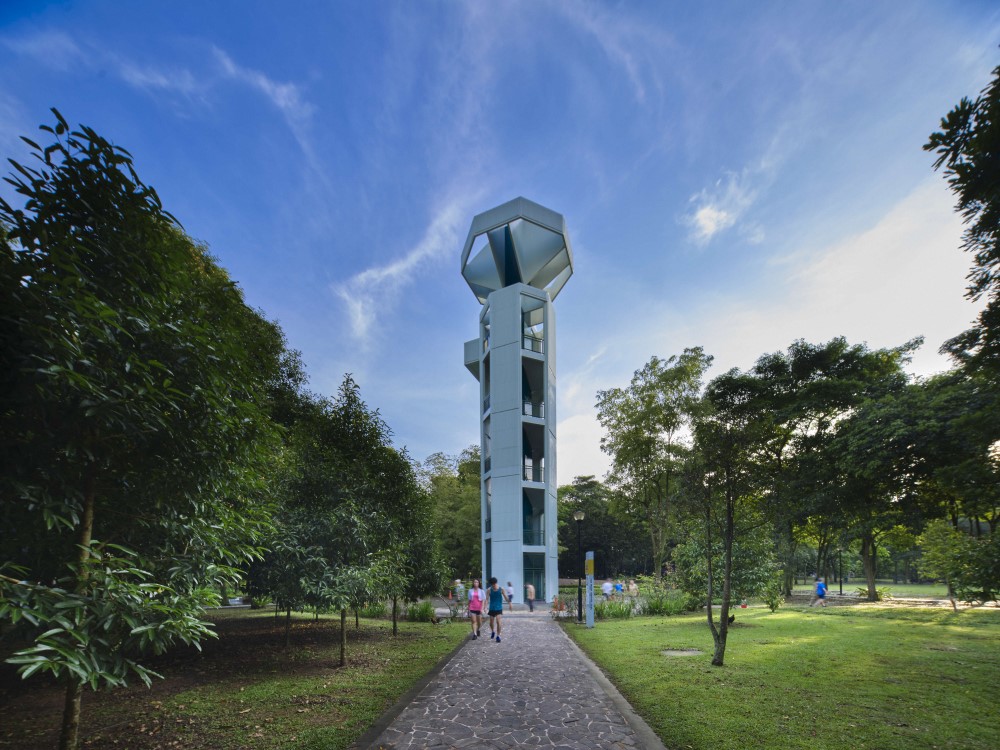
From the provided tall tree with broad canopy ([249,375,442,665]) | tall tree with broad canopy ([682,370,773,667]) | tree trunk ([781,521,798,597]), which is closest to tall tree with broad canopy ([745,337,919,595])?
tree trunk ([781,521,798,597])

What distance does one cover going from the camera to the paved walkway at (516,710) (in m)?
6.04

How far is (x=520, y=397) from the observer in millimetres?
28500

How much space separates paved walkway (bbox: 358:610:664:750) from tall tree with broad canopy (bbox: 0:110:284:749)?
3.39 metres

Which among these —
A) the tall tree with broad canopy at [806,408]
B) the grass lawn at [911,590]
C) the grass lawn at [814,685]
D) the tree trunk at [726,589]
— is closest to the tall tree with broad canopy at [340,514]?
the grass lawn at [814,685]

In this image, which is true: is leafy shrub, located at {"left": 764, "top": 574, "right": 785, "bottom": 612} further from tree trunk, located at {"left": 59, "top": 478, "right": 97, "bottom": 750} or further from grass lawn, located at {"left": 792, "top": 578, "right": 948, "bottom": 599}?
grass lawn, located at {"left": 792, "top": 578, "right": 948, "bottom": 599}

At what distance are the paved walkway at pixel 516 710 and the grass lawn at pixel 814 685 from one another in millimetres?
474

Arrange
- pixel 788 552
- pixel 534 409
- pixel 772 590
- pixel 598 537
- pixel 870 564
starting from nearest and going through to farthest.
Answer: pixel 772 590 → pixel 788 552 → pixel 534 409 → pixel 870 564 → pixel 598 537

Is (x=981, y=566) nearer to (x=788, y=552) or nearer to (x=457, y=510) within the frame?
(x=788, y=552)

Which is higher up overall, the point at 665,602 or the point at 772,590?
the point at 772,590

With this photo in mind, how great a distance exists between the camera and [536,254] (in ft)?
102

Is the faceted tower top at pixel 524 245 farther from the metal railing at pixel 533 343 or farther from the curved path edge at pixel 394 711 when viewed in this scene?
the curved path edge at pixel 394 711

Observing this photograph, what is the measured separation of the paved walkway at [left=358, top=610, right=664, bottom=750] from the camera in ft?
19.8

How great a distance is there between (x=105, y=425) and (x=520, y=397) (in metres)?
24.7

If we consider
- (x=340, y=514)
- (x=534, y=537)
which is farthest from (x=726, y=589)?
(x=534, y=537)
